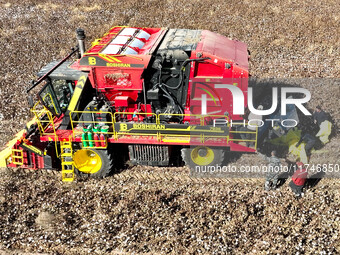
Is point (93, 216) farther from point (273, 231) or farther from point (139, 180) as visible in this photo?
point (273, 231)

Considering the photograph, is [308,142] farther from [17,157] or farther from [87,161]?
[17,157]

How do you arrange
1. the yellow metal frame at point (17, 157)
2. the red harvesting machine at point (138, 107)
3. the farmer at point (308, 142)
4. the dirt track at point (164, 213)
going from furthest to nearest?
the farmer at point (308, 142), the yellow metal frame at point (17, 157), the red harvesting machine at point (138, 107), the dirt track at point (164, 213)

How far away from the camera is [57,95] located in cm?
1255

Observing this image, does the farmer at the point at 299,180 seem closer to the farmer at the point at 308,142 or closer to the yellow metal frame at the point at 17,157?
the farmer at the point at 308,142

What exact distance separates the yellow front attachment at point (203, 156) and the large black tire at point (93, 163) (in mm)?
2683

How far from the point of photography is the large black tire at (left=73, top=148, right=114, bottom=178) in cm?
1187

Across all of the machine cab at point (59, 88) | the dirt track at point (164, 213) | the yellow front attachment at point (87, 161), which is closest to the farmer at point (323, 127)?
the dirt track at point (164, 213)

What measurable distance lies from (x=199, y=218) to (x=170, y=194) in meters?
1.31

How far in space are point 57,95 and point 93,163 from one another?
2.66 metres

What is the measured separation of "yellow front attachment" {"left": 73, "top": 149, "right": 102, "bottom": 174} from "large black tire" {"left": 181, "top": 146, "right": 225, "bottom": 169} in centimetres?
281

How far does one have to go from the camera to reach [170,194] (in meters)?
11.1

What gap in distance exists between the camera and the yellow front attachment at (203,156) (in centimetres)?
→ 1191

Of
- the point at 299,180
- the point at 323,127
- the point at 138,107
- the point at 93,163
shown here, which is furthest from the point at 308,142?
the point at 93,163

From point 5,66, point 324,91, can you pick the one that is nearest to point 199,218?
point 324,91
